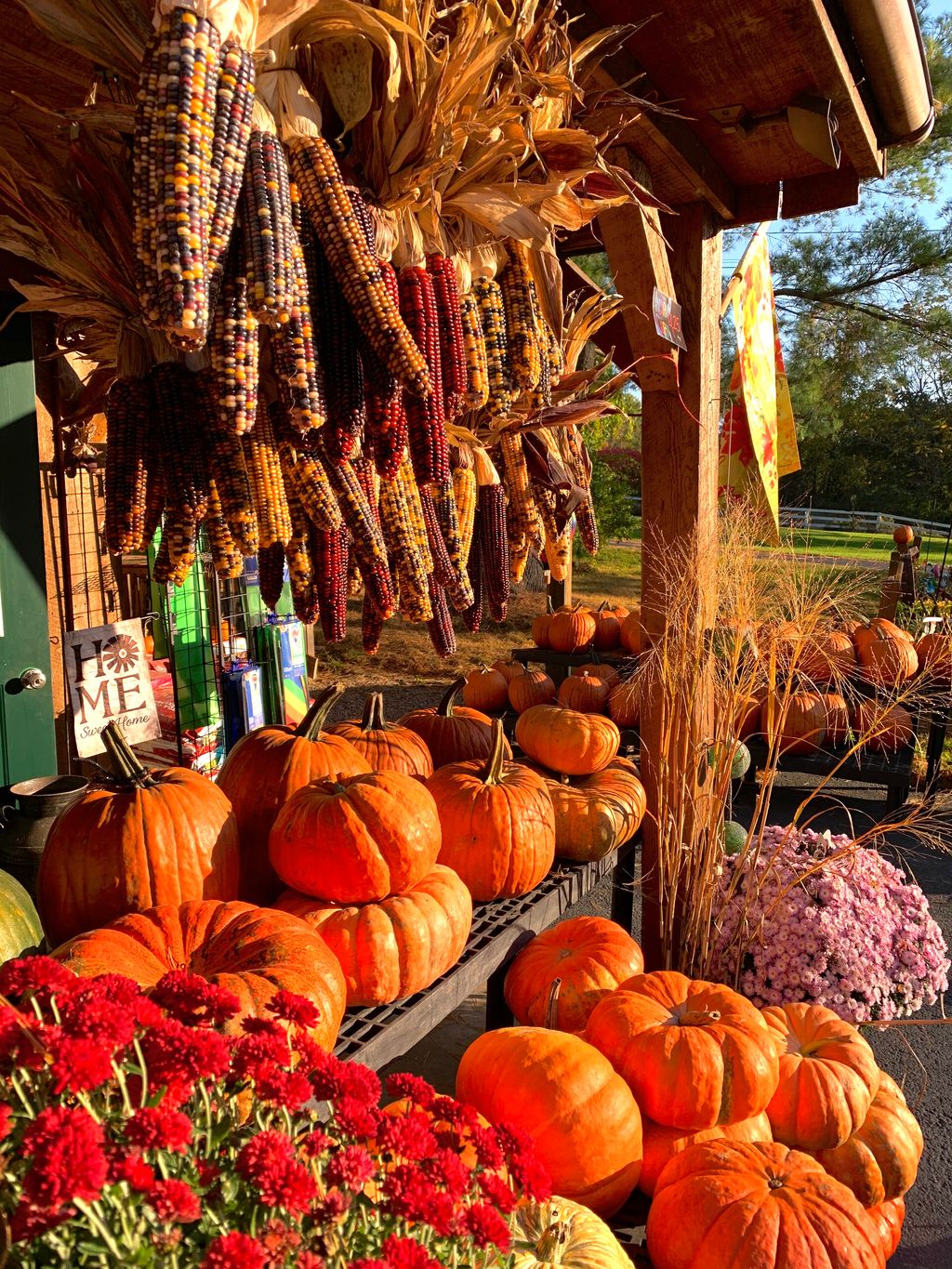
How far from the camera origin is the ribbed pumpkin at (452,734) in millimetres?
2803

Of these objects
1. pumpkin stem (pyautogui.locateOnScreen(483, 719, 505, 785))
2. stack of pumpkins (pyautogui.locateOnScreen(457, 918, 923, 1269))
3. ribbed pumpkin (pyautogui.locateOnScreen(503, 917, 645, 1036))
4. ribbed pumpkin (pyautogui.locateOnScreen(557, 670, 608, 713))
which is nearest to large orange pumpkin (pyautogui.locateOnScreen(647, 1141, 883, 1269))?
stack of pumpkins (pyautogui.locateOnScreen(457, 918, 923, 1269))

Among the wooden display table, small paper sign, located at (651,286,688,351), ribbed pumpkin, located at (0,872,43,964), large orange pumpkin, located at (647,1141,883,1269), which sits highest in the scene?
small paper sign, located at (651,286,688,351)

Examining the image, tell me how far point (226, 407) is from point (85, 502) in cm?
445

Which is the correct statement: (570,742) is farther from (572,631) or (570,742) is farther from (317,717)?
(572,631)

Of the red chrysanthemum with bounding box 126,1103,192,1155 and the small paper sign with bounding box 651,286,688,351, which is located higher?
the small paper sign with bounding box 651,286,688,351

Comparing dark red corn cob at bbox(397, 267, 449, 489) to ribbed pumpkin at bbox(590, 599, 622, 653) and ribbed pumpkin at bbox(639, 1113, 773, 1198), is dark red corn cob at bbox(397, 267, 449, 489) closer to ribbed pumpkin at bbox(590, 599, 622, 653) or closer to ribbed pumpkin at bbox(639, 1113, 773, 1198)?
ribbed pumpkin at bbox(639, 1113, 773, 1198)

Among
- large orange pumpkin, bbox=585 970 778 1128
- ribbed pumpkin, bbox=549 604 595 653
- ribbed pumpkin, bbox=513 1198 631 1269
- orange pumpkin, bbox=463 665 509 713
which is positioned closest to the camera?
ribbed pumpkin, bbox=513 1198 631 1269

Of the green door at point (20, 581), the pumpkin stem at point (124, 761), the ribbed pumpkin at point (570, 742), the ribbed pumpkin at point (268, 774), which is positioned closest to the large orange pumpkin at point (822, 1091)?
the ribbed pumpkin at point (570, 742)

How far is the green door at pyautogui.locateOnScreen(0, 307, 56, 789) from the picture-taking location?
326cm

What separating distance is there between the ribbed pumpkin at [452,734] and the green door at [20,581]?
1.57 m

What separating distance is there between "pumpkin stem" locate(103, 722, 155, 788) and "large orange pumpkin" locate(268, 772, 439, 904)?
11.7 inches

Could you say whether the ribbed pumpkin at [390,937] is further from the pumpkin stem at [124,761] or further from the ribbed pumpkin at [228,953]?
the pumpkin stem at [124,761]

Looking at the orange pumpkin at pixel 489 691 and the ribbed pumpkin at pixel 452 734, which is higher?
the ribbed pumpkin at pixel 452 734

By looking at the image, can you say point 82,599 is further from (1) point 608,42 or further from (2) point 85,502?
(1) point 608,42
